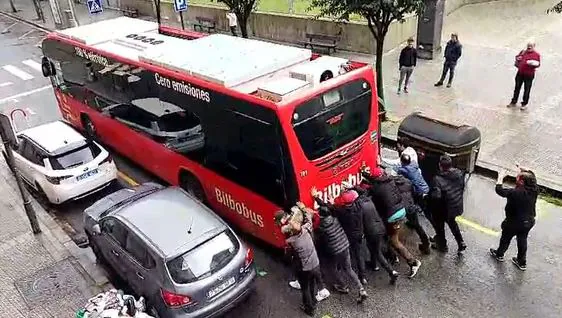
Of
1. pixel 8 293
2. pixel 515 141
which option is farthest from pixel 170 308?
pixel 515 141

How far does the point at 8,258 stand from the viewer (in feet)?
31.2

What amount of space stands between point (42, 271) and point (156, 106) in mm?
3818

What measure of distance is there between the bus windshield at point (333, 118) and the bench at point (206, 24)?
15783 mm

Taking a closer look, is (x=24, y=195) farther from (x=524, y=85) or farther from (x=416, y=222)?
(x=524, y=85)

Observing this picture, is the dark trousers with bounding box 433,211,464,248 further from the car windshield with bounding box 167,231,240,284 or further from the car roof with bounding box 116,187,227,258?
the car roof with bounding box 116,187,227,258

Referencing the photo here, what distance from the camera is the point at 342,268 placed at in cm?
768

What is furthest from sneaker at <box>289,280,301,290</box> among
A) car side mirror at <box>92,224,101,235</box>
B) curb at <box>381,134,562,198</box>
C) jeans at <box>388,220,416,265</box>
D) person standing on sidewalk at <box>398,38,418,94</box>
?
person standing on sidewalk at <box>398,38,418,94</box>

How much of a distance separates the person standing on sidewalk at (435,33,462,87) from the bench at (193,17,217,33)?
11.6 m

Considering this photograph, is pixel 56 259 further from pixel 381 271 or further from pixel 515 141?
pixel 515 141

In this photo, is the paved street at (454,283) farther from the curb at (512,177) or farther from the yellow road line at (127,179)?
the yellow road line at (127,179)

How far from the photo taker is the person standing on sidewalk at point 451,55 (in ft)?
46.5

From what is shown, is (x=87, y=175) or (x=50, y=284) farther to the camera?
(x=87, y=175)

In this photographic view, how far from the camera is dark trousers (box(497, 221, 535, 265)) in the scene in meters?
7.70

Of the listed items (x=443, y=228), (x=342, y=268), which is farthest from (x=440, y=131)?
(x=342, y=268)
